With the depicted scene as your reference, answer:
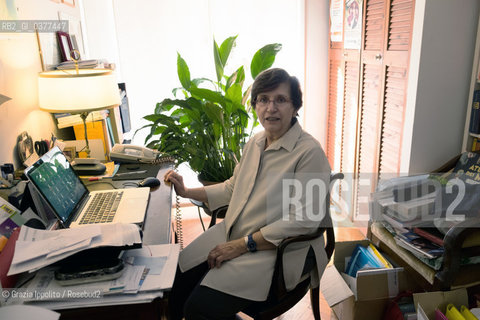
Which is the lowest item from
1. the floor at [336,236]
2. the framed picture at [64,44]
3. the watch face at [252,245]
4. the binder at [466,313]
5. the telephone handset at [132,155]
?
the floor at [336,236]

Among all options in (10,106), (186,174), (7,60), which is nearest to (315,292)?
(10,106)

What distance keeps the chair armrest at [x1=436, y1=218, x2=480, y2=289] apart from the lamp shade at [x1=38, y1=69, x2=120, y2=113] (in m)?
1.69

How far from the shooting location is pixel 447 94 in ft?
6.64

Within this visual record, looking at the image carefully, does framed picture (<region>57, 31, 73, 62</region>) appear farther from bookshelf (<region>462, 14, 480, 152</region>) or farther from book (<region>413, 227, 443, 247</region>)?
bookshelf (<region>462, 14, 480, 152</region>)

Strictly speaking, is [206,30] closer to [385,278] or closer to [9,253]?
[385,278]

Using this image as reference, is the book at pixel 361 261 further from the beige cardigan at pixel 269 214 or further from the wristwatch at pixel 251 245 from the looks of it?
the wristwatch at pixel 251 245

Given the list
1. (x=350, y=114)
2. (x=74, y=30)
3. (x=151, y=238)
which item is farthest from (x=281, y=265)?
(x=74, y=30)

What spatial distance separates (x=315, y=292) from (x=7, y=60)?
1675mm

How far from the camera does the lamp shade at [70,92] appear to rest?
5.74 ft

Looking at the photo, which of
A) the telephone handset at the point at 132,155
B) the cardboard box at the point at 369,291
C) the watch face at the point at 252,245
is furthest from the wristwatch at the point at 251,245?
the telephone handset at the point at 132,155

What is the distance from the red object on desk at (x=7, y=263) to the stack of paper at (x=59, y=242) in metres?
0.01

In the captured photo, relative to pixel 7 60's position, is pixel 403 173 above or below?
below

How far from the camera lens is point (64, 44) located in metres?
2.29

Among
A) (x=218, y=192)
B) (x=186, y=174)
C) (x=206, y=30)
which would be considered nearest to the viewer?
(x=218, y=192)
